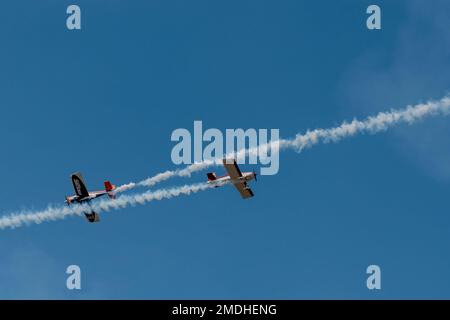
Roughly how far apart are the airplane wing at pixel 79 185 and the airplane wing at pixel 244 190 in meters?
14.3

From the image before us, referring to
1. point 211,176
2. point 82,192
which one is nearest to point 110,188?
point 82,192

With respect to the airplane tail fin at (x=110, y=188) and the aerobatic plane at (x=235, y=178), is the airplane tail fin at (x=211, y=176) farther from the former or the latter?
the airplane tail fin at (x=110, y=188)

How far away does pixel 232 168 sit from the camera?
90000mm

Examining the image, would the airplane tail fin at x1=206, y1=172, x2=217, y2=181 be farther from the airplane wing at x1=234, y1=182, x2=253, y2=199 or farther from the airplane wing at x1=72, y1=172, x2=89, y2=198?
the airplane wing at x1=72, y1=172, x2=89, y2=198

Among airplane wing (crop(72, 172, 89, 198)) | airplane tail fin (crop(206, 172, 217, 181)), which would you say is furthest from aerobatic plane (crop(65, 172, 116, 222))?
airplane tail fin (crop(206, 172, 217, 181))

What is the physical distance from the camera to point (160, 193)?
304ft

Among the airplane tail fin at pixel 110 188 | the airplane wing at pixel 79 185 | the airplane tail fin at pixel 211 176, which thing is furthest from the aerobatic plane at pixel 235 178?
the airplane wing at pixel 79 185

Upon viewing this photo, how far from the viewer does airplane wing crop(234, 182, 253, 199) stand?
9281cm

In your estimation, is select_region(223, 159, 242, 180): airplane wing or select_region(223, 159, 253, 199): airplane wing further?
select_region(223, 159, 253, 199): airplane wing

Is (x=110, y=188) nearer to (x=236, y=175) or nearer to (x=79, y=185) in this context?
(x=79, y=185)

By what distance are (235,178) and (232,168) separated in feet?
5.53

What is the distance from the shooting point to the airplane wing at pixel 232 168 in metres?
89.2
